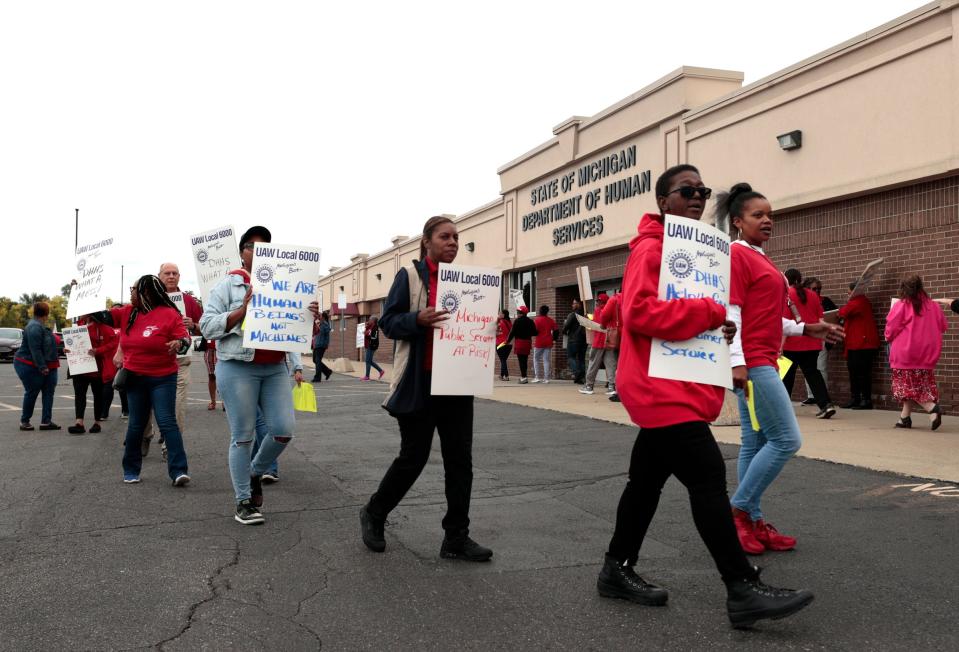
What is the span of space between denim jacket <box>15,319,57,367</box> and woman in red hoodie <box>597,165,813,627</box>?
9807mm

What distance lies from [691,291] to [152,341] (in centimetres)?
472

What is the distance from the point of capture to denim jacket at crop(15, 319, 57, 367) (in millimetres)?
11227

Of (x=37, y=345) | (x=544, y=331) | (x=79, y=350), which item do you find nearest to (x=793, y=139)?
(x=544, y=331)

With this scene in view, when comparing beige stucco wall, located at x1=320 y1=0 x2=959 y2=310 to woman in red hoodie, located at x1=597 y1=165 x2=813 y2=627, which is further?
beige stucco wall, located at x1=320 y1=0 x2=959 y2=310

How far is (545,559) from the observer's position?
4457mm

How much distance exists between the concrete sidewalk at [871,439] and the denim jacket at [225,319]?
4.91 m

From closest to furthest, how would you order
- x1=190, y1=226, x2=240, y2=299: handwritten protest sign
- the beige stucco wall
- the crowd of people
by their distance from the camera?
the crowd of people
x1=190, y1=226, x2=240, y2=299: handwritten protest sign
the beige stucco wall

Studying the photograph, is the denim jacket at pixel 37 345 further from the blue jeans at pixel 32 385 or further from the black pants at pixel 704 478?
the black pants at pixel 704 478

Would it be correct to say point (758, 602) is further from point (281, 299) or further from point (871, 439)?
point (871, 439)

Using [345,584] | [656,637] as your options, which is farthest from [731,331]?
[345,584]

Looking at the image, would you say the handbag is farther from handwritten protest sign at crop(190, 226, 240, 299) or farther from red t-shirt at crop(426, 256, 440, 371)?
red t-shirt at crop(426, 256, 440, 371)

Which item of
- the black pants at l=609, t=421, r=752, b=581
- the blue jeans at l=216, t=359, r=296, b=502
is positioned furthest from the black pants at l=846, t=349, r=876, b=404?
the black pants at l=609, t=421, r=752, b=581

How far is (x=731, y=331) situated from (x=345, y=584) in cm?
214

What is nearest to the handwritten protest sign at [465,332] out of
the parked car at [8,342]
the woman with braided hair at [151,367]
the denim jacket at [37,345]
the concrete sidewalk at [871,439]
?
the woman with braided hair at [151,367]
